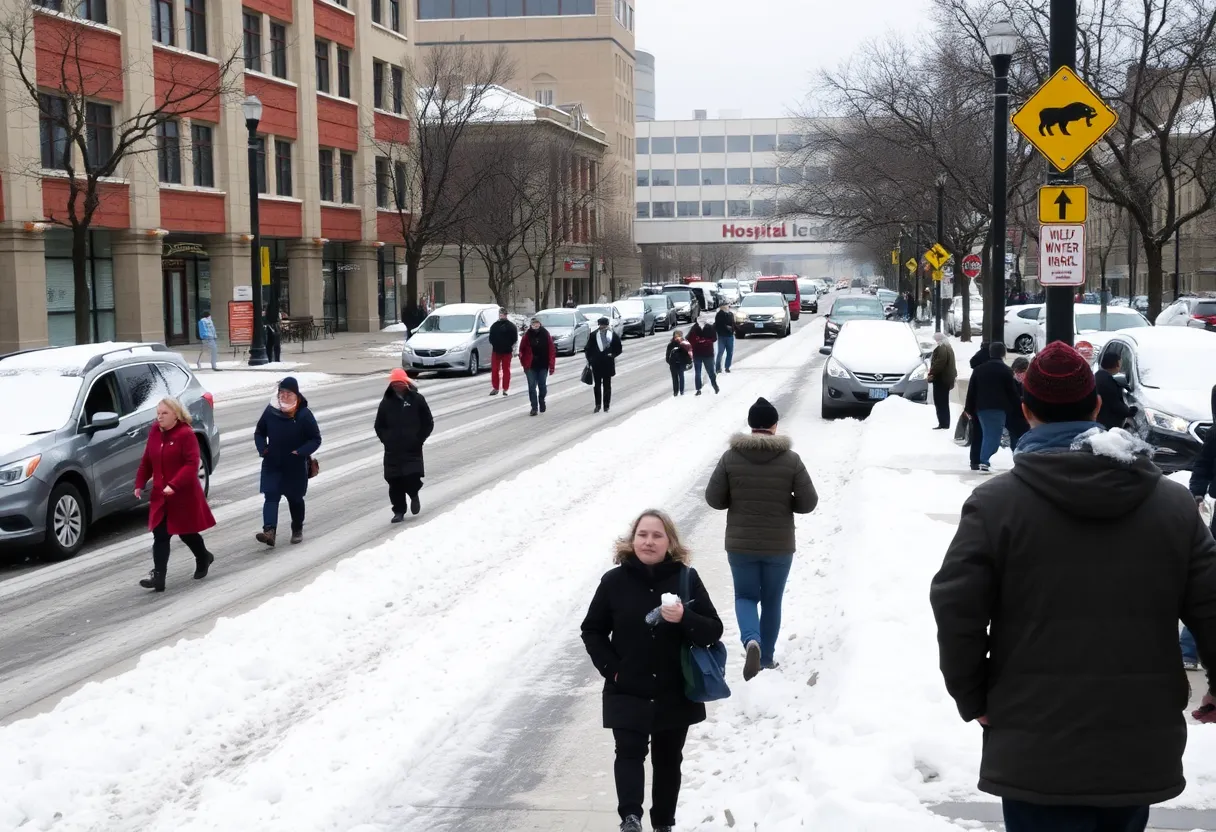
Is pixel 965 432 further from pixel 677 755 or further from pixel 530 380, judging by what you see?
pixel 677 755

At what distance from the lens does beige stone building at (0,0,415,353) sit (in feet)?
119

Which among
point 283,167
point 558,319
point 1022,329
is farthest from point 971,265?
point 283,167

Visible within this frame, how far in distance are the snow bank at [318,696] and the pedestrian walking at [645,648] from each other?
1202 mm

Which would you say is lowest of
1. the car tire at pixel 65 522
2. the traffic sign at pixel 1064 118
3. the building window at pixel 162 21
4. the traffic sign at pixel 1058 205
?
the car tire at pixel 65 522

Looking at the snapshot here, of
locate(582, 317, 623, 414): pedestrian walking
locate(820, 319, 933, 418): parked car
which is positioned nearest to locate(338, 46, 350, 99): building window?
locate(582, 317, 623, 414): pedestrian walking

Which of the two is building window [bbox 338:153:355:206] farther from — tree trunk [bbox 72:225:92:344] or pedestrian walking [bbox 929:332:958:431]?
pedestrian walking [bbox 929:332:958:431]

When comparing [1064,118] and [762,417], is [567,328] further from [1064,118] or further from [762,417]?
[762,417]

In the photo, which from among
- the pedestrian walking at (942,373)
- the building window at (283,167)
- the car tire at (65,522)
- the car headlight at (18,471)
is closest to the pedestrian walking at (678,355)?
the pedestrian walking at (942,373)

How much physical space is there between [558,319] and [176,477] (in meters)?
34.3

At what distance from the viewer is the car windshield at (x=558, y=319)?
4419 cm

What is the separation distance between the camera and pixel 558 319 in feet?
146

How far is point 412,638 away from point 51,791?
118 inches

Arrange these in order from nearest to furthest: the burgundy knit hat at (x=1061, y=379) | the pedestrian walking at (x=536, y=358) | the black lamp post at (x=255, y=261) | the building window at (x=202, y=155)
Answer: the burgundy knit hat at (x=1061, y=379), the pedestrian walking at (x=536, y=358), the black lamp post at (x=255, y=261), the building window at (x=202, y=155)

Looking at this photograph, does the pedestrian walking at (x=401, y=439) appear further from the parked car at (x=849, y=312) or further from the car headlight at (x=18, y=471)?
the parked car at (x=849, y=312)
